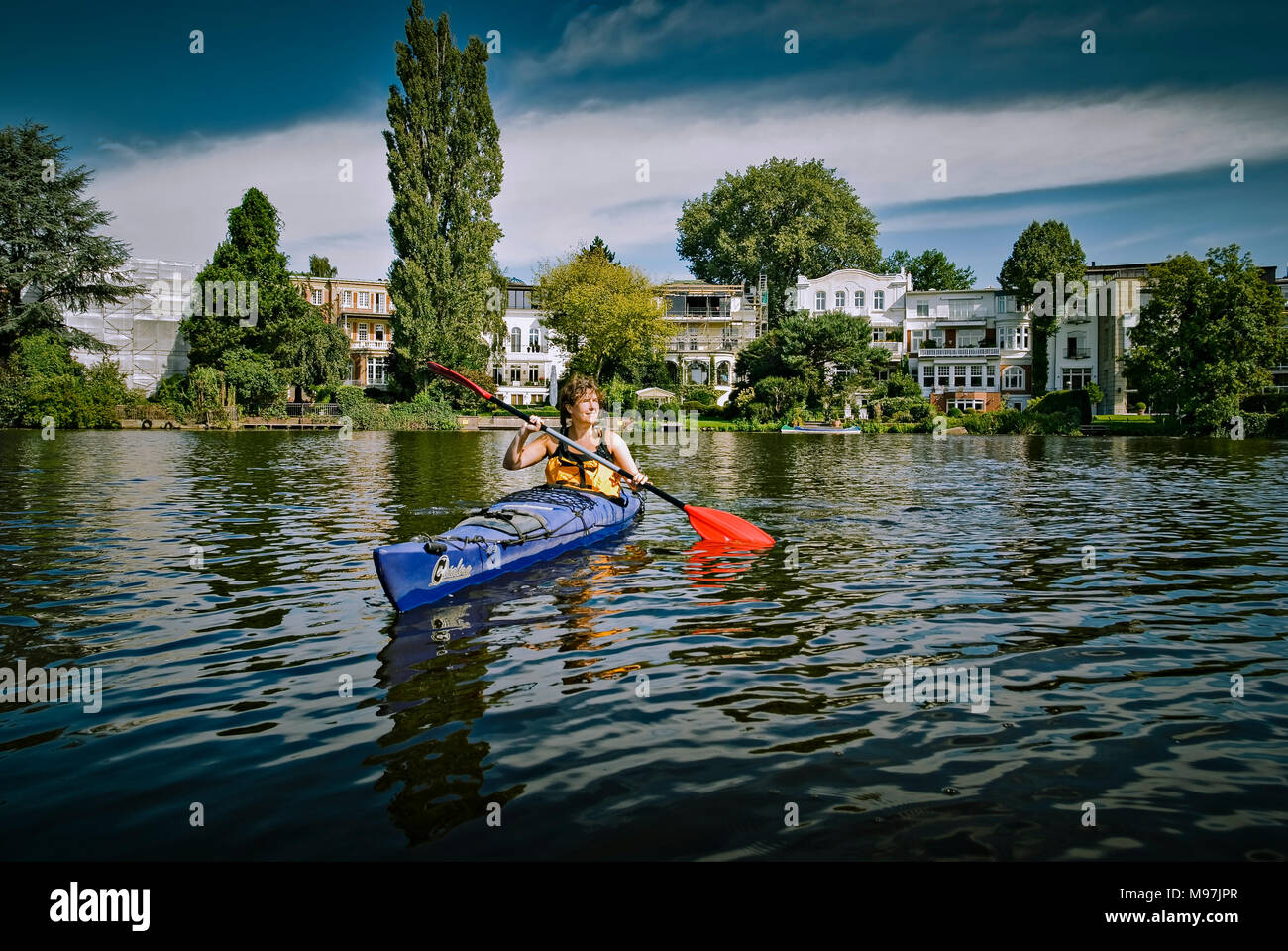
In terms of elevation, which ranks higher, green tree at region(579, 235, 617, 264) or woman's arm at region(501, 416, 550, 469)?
green tree at region(579, 235, 617, 264)

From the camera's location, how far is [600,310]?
66.2 meters

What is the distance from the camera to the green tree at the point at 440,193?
183 feet

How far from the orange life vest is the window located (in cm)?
7111

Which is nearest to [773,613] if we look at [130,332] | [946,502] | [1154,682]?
[1154,682]

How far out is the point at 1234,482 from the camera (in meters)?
22.3

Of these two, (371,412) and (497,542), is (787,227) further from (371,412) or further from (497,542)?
(497,542)

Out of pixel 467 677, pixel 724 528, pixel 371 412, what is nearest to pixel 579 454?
pixel 724 528

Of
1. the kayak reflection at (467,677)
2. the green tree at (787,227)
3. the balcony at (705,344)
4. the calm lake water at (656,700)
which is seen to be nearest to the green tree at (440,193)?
the balcony at (705,344)

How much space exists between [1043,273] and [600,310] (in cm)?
3917

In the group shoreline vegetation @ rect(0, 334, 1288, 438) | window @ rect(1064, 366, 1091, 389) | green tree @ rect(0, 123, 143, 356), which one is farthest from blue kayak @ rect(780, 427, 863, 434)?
green tree @ rect(0, 123, 143, 356)

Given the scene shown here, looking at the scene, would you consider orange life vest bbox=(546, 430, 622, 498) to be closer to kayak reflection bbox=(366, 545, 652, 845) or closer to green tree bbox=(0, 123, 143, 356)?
kayak reflection bbox=(366, 545, 652, 845)

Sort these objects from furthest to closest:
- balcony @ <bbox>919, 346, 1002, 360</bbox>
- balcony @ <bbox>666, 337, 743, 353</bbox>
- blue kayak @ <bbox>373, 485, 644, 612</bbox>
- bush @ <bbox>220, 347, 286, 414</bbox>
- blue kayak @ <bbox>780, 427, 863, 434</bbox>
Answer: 1. balcony @ <bbox>666, 337, 743, 353</bbox>
2. balcony @ <bbox>919, 346, 1002, 360</bbox>
3. blue kayak @ <bbox>780, 427, 863, 434</bbox>
4. bush @ <bbox>220, 347, 286, 414</bbox>
5. blue kayak @ <bbox>373, 485, 644, 612</bbox>

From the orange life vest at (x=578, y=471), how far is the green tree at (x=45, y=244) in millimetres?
51469

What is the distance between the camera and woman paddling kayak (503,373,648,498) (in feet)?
40.1
